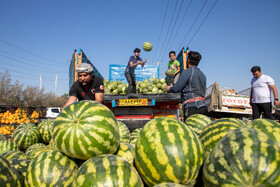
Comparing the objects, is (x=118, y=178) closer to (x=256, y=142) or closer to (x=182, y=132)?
(x=182, y=132)

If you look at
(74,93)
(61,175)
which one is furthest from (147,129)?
(74,93)

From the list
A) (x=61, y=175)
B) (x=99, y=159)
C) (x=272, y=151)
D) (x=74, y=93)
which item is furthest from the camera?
(x=74, y=93)

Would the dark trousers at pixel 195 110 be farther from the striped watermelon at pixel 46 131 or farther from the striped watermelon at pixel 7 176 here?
the striped watermelon at pixel 7 176

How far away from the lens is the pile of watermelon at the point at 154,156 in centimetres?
113

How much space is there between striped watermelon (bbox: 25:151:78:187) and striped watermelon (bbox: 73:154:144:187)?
34cm

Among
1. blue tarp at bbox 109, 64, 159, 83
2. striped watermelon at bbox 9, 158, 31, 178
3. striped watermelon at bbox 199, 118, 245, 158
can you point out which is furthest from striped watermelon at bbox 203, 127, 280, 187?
blue tarp at bbox 109, 64, 159, 83

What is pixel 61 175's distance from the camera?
5.30 ft

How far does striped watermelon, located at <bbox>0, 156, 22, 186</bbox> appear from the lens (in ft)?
4.39

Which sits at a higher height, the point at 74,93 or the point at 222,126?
the point at 74,93

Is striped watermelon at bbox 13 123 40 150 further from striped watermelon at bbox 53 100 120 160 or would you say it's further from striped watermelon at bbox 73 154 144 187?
striped watermelon at bbox 73 154 144 187

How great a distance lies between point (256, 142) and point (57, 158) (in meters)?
1.62

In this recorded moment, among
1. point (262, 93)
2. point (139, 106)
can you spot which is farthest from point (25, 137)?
point (262, 93)

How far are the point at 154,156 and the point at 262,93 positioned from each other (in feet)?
19.8

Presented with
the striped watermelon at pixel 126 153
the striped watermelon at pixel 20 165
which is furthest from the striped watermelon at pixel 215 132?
the striped watermelon at pixel 20 165
